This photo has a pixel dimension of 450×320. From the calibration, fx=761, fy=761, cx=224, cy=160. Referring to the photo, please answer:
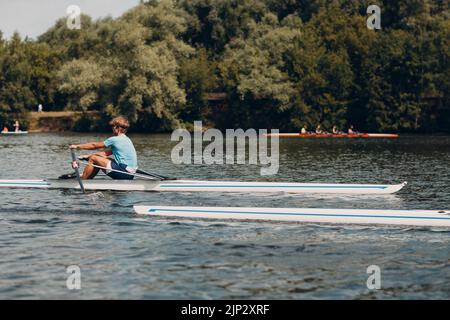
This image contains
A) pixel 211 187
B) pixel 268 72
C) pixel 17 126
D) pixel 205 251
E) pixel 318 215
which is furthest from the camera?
pixel 17 126

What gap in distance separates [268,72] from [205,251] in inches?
2974

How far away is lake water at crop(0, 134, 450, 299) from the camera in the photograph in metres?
13.8

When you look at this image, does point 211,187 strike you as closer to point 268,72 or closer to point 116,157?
point 116,157

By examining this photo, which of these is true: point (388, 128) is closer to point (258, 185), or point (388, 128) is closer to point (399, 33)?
point (399, 33)

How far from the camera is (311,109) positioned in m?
91.0

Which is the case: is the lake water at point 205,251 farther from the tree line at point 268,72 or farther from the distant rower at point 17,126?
the distant rower at point 17,126

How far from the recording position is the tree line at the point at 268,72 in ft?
283

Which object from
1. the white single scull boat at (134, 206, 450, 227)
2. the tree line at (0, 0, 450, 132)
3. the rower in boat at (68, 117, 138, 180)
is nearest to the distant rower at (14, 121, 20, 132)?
the tree line at (0, 0, 450, 132)

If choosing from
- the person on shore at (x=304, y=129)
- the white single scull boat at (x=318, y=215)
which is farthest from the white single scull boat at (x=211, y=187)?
the person on shore at (x=304, y=129)

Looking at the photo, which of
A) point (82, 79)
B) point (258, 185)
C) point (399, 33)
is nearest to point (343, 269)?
point (258, 185)

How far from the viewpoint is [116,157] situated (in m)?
26.6

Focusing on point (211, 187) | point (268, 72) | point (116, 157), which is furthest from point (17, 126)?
point (211, 187)

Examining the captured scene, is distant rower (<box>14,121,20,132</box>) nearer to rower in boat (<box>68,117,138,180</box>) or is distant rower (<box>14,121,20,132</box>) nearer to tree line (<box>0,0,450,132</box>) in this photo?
tree line (<box>0,0,450,132</box>)
